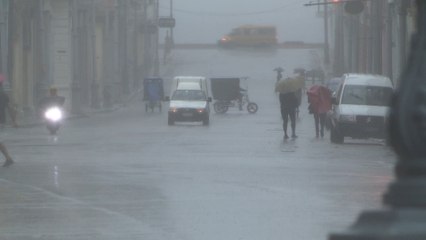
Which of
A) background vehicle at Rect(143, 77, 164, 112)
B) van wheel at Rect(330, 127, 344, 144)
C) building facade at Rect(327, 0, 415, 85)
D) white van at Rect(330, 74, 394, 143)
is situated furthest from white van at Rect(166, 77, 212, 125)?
van wheel at Rect(330, 127, 344, 144)

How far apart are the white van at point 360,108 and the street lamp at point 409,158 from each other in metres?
28.2

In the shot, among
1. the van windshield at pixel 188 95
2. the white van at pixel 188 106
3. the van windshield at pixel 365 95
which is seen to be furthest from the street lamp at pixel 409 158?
the van windshield at pixel 188 95

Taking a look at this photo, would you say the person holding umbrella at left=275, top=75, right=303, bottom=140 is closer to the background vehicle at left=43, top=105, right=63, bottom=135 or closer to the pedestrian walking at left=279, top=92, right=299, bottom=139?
the pedestrian walking at left=279, top=92, right=299, bottom=139

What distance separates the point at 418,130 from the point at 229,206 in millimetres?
12566

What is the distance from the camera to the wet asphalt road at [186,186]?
13250 mm

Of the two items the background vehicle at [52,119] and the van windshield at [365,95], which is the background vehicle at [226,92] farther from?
the van windshield at [365,95]

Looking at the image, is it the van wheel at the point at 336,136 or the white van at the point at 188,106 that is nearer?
the van wheel at the point at 336,136

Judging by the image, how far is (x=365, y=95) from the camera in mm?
33219

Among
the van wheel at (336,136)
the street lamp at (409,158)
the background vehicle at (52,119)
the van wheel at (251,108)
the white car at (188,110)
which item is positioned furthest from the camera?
the van wheel at (251,108)

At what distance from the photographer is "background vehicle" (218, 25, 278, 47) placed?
108m

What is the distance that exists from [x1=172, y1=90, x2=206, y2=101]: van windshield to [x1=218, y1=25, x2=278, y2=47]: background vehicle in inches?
2251

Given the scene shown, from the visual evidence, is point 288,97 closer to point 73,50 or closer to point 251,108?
point 251,108

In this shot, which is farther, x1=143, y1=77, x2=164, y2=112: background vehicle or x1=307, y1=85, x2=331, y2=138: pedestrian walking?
x1=143, y1=77, x2=164, y2=112: background vehicle

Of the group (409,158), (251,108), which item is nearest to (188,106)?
(251,108)
